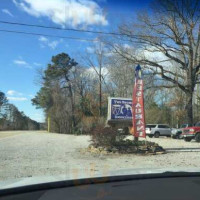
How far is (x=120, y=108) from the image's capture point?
2134 centimetres

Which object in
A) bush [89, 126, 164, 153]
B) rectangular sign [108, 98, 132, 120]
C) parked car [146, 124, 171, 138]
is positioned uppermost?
rectangular sign [108, 98, 132, 120]

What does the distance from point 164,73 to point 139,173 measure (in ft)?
115

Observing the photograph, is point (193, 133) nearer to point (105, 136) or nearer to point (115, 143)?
point (115, 143)

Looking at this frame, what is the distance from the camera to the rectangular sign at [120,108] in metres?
21.0

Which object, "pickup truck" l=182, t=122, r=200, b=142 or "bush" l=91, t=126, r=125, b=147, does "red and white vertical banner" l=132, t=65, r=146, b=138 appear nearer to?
"bush" l=91, t=126, r=125, b=147

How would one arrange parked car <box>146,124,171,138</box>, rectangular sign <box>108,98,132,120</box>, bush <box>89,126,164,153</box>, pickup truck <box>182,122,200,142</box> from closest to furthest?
bush <box>89,126,164,153</box> < rectangular sign <box>108,98,132,120</box> < pickup truck <box>182,122,200,142</box> < parked car <box>146,124,171,138</box>

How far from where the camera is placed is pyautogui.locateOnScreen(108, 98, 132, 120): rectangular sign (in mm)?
21047

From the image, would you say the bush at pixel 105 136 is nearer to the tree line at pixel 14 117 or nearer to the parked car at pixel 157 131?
the parked car at pixel 157 131

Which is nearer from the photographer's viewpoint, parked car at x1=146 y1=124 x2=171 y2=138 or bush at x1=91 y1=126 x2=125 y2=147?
bush at x1=91 y1=126 x2=125 y2=147

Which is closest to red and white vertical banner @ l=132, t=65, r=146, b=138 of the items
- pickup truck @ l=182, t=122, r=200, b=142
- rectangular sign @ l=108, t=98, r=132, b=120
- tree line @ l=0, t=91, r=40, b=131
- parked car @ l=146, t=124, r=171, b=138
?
rectangular sign @ l=108, t=98, r=132, b=120

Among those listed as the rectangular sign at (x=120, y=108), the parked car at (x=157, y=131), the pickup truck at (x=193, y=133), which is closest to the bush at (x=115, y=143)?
the rectangular sign at (x=120, y=108)

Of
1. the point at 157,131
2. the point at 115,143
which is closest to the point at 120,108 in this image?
the point at 115,143

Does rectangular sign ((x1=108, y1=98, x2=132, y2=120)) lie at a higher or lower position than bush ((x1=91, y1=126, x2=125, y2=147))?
higher

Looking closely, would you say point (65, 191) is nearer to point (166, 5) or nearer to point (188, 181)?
point (188, 181)
